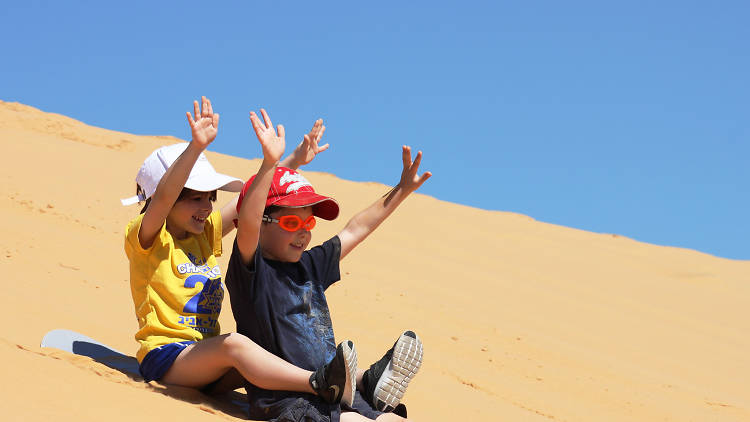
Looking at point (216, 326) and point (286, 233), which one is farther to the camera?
point (216, 326)

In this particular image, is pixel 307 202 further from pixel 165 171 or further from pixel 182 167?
pixel 165 171

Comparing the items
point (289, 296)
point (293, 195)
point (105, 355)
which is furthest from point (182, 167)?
point (105, 355)

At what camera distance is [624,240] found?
55.7 ft

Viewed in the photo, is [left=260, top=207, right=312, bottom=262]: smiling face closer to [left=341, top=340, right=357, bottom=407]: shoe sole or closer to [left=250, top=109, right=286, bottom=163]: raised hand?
[left=250, top=109, right=286, bottom=163]: raised hand

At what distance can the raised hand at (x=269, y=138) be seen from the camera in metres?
3.44

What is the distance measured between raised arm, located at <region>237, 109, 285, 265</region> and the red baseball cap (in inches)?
11.3

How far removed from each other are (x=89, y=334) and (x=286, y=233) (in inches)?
74.9

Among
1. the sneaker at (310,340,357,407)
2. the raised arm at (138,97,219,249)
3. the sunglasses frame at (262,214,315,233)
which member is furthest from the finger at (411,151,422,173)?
the sneaker at (310,340,357,407)

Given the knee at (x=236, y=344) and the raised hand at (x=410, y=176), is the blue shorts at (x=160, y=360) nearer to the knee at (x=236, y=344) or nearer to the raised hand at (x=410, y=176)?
the knee at (x=236, y=344)

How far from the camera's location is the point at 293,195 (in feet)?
12.6

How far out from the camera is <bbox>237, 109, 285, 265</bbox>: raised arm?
339cm

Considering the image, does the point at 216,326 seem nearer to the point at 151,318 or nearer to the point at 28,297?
the point at 151,318

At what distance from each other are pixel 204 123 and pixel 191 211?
0.52 m

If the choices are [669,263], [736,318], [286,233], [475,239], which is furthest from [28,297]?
[669,263]
